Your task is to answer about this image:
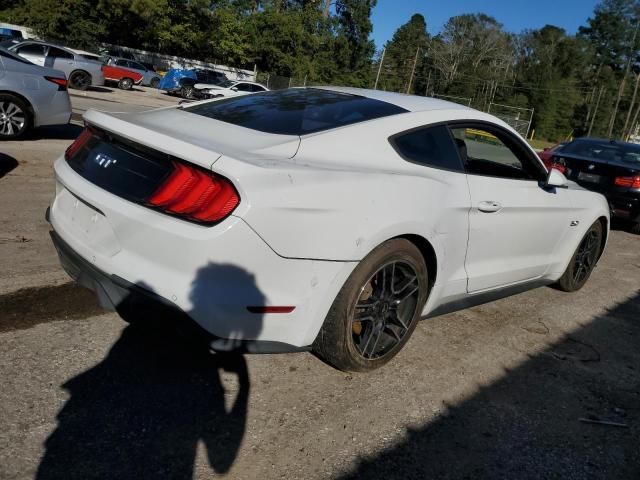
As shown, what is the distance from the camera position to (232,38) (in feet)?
160

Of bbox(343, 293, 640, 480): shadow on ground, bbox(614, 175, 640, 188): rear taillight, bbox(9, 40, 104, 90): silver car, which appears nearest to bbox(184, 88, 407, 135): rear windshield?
bbox(343, 293, 640, 480): shadow on ground

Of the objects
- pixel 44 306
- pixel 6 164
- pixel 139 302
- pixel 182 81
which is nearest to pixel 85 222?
pixel 139 302

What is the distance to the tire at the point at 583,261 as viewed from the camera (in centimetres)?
505

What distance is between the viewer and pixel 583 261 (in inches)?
206

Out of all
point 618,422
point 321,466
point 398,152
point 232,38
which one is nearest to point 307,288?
point 321,466

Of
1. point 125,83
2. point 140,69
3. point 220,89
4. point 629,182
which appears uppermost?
point 140,69

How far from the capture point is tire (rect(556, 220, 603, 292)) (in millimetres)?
5047

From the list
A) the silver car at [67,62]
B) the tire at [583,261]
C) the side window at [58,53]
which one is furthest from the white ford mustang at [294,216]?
the side window at [58,53]

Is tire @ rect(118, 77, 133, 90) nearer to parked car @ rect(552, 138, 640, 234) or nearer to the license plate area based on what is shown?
parked car @ rect(552, 138, 640, 234)

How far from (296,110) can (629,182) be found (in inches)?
262

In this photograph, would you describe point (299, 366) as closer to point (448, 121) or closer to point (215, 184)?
point (215, 184)

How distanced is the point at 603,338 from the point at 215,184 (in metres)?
3.38

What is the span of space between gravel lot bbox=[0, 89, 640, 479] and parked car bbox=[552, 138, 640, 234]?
4839mm

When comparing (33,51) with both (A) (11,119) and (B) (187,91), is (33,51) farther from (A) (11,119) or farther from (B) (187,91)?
(A) (11,119)
